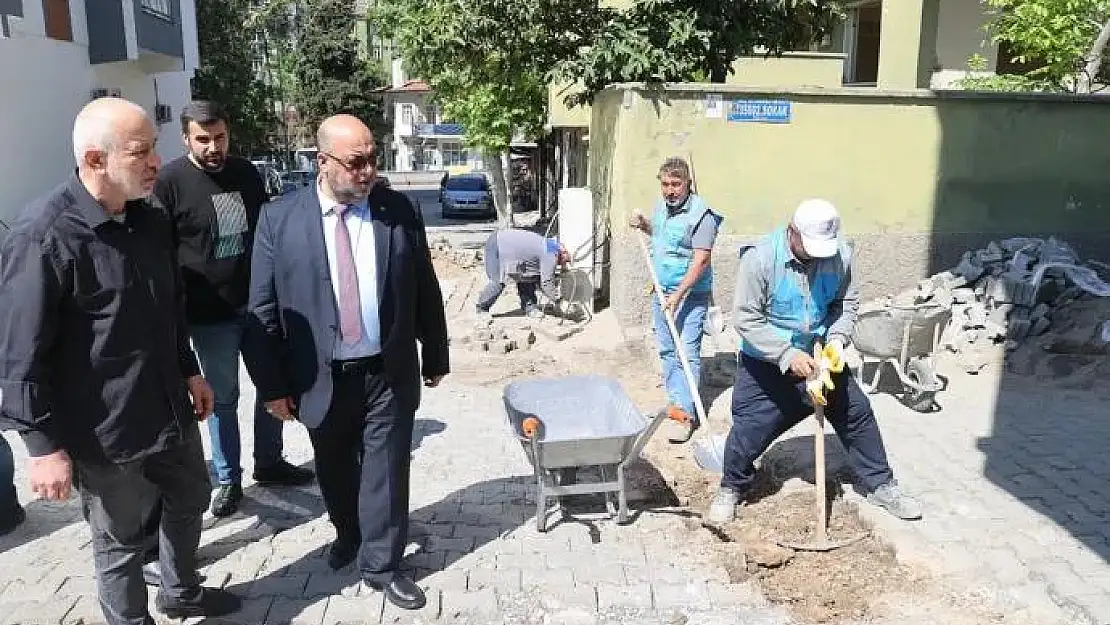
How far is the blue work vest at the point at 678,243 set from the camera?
18.0 ft

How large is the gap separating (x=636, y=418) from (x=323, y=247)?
1.71m

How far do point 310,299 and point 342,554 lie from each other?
1.25m

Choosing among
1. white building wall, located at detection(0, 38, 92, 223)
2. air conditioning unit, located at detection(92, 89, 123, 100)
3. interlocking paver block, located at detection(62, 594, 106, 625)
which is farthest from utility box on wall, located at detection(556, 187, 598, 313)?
air conditioning unit, located at detection(92, 89, 123, 100)

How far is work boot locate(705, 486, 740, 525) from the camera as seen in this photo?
14.4 feet

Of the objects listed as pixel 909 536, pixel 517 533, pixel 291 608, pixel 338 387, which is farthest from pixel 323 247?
pixel 909 536

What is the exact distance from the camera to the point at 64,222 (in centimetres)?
276

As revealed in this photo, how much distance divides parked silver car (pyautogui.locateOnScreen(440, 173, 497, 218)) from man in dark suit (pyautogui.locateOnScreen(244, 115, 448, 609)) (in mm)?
26040

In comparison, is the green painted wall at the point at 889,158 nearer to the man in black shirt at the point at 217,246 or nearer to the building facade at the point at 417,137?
the man in black shirt at the point at 217,246

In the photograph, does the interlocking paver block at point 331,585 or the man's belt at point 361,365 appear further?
the interlocking paver block at point 331,585

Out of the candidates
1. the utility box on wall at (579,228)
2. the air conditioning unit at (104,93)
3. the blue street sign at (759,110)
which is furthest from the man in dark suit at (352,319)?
the air conditioning unit at (104,93)

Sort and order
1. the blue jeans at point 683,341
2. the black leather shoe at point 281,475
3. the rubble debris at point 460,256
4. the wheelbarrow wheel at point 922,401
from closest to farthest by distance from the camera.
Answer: the black leather shoe at point 281,475, the blue jeans at point 683,341, the wheelbarrow wheel at point 922,401, the rubble debris at point 460,256

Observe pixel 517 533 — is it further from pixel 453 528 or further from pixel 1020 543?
pixel 1020 543

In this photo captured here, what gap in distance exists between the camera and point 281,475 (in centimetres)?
475

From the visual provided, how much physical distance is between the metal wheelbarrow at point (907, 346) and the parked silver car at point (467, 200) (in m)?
23.6
